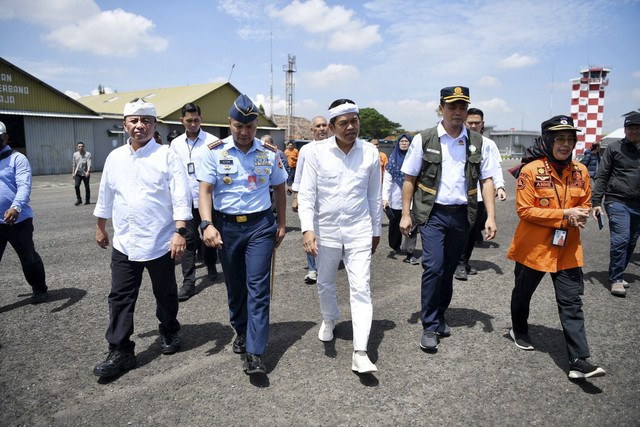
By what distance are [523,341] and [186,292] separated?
3.60m

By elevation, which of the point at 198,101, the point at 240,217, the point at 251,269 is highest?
the point at 198,101

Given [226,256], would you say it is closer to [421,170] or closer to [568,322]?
[421,170]

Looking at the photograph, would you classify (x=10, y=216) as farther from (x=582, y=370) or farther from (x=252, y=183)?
(x=582, y=370)

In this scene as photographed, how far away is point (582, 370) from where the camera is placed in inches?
118

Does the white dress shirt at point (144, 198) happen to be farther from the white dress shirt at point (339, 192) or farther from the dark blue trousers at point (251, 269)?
the white dress shirt at point (339, 192)

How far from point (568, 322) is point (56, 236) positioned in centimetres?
864

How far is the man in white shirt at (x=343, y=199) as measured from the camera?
332 centimetres

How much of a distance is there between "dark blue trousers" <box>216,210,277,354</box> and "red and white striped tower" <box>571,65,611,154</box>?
3734cm

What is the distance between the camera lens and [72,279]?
18.0ft

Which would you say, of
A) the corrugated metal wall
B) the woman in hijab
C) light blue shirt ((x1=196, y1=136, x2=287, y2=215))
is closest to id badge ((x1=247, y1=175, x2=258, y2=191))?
light blue shirt ((x1=196, y1=136, x2=287, y2=215))

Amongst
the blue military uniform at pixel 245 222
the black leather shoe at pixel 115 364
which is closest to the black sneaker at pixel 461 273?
the blue military uniform at pixel 245 222

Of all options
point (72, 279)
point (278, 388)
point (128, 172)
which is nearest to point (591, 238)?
point (278, 388)

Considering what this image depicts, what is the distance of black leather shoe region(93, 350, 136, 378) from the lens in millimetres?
3086

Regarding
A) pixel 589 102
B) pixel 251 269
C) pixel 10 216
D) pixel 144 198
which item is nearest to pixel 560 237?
pixel 251 269
